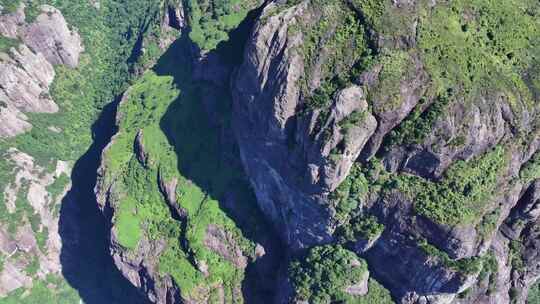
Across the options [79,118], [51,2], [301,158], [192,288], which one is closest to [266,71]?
[301,158]

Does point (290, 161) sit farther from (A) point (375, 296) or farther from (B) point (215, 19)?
(B) point (215, 19)

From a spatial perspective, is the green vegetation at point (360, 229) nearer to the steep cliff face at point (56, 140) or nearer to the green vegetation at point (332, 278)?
the green vegetation at point (332, 278)

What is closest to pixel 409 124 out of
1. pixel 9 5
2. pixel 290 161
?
pixel 290 161

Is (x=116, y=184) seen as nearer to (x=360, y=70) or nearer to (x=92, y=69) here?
(x=92, y=69)

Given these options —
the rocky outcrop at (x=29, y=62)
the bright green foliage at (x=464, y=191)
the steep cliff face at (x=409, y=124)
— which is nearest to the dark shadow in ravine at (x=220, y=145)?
the steep cliff face at (x=409, y=124)

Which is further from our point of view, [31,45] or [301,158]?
[31,45]

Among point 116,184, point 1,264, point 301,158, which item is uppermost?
point 301,158
